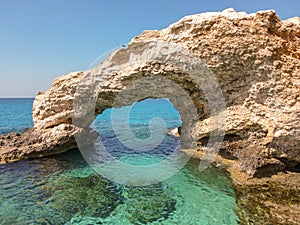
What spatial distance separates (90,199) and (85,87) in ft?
25.7

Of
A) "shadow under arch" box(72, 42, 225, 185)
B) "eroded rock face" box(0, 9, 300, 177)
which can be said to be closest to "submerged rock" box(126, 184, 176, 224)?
"shadow under arch" box(72, 42, 225, 185)

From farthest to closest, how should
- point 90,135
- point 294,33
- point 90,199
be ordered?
point 90,135 < point 294,33 < point 90,199

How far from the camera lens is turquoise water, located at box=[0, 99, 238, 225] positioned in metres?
7.85

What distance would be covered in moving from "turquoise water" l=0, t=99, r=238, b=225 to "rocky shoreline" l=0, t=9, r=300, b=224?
4.12ft

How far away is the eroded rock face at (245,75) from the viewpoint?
1085 cm

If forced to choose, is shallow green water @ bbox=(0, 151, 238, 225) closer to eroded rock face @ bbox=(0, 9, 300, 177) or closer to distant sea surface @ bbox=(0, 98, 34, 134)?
eroded rock face @ bbox=(0, 9, 300, 177)

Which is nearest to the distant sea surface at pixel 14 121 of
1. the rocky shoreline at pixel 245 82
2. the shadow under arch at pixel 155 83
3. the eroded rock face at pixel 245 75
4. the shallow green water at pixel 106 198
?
the rocky shoreline at pixel 245 82

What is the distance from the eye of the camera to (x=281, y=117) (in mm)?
10773

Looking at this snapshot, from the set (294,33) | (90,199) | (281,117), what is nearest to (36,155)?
(90,199)

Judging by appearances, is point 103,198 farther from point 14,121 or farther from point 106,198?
point 14,121

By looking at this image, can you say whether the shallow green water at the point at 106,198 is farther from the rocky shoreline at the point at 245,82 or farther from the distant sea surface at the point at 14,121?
the distant sea surface at the point at 14,121

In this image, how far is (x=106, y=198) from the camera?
9.38 metres

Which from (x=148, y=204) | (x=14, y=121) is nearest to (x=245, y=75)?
(x=148, y=204)

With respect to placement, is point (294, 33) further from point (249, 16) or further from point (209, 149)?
point (209, 149)
